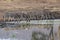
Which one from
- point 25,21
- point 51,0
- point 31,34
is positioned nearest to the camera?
point 51,0

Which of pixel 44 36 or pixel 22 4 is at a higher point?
pixel 22 4

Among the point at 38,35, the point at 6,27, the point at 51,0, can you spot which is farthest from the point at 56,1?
the point at 6,27

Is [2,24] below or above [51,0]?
below

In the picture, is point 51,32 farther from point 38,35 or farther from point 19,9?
point 19,9

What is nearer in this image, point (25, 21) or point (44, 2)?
point (44, 2)

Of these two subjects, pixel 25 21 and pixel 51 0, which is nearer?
pixel 51 0

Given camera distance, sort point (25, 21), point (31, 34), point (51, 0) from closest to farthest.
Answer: point (51, 0), point (25, 21), point (31, 34)

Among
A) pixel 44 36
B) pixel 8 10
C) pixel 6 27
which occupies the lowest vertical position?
pixel 44 36

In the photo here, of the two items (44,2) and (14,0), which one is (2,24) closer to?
(14,0)

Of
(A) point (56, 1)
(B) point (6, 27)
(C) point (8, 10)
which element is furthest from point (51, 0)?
(B) point (6, 27)
